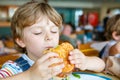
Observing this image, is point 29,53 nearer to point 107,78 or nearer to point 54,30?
point 54,30

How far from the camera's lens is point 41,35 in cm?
86

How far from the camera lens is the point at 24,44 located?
1.01 meters

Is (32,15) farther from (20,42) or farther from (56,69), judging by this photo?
(56,69)

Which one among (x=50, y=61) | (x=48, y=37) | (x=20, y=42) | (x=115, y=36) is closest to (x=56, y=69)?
(x=50, y=61)

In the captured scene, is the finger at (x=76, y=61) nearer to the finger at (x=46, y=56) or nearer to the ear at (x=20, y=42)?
the finger at (x=46, y=56)

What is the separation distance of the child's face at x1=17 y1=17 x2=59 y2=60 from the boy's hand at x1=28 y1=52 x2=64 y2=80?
0.19 metres

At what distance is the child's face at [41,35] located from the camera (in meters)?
0.86

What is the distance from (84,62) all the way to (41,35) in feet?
0.58

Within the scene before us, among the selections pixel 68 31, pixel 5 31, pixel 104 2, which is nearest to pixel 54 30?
pixel 68 31

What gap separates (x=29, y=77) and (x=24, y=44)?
0.34 meters

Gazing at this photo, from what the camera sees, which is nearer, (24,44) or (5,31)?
(24,44)

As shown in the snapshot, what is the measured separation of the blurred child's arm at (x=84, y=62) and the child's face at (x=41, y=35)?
0.12 m

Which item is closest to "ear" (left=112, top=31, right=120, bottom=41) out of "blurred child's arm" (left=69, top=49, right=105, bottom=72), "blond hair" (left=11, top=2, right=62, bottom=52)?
"blurred child's arm" (left=69, top=49, right=105, bottom=72)

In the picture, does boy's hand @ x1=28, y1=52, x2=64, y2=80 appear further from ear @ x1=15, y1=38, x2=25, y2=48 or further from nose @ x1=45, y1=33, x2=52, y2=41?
ear @ x1=15, y1=38, x2=25, y2=48
